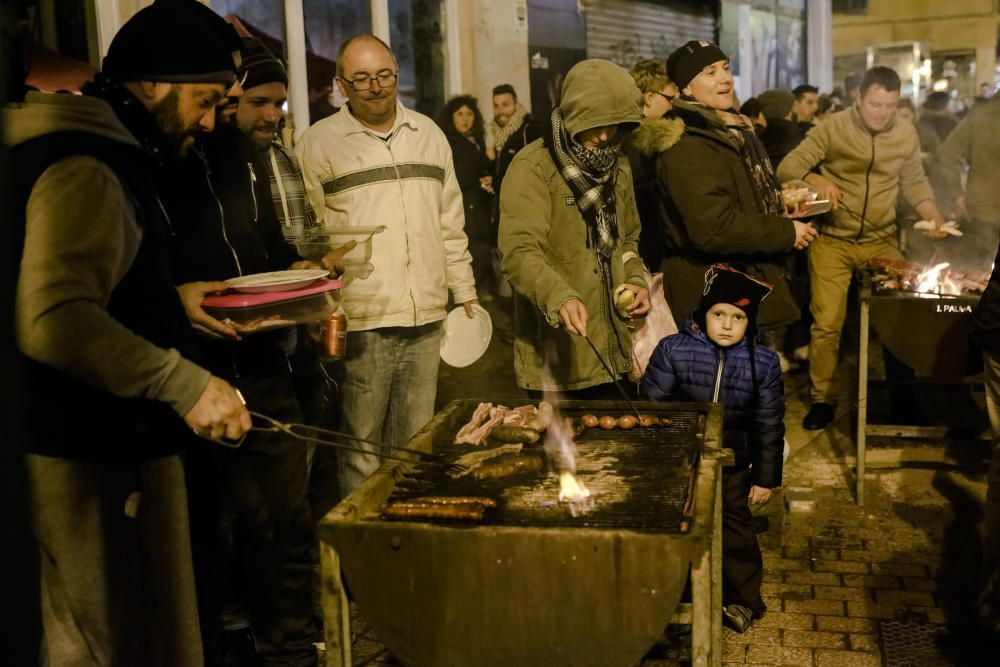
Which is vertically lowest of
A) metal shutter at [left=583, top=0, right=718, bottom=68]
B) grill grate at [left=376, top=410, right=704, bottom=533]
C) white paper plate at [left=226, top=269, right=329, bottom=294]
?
grill grate at [left=376, top=410, right=704, bottom=533]

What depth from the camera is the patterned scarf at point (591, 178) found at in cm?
469

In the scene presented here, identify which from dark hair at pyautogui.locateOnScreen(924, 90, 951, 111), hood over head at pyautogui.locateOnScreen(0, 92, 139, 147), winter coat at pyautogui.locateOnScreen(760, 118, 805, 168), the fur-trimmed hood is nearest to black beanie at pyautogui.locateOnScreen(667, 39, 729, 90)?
the fur-trimmed hood

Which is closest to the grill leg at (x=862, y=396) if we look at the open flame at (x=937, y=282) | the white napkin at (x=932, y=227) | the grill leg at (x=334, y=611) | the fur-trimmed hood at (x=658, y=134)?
the open flame at (x=937, y=282)

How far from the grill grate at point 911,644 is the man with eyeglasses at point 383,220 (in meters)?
2.38

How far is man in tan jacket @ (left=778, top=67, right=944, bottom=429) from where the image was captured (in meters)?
7.42

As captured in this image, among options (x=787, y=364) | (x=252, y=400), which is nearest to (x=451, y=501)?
(x=252, y=400)

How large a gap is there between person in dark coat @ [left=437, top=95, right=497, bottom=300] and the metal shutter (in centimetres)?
351

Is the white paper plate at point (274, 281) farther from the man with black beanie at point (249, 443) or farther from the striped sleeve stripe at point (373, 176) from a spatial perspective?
the striped sleeve stripe at point (373, 176)

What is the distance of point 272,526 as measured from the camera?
163 inches

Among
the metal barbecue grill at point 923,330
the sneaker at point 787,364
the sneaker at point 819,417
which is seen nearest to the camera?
the metal barbecue grill at point 923,330

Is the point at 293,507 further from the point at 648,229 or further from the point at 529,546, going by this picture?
the point at 648,229

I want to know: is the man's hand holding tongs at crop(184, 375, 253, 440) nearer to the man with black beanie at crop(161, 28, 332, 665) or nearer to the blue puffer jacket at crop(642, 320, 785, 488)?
the man with black beanie at crop(161, 28, 332, 665)

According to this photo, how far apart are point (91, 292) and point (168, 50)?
3.01ft

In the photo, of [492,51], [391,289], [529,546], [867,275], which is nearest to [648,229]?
[867,275]
